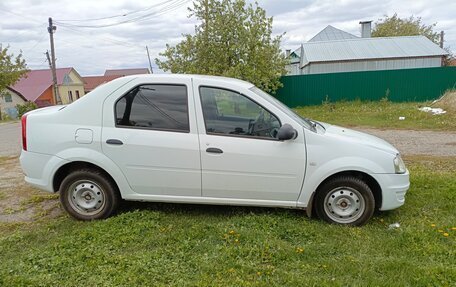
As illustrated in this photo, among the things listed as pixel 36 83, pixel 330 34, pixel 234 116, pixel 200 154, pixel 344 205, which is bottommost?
pixel 344 205

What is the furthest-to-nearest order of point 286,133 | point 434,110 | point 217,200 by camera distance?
point 434,110
point 217,200
point 286,133

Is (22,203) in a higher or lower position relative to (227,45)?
lower

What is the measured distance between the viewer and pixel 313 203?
381cm

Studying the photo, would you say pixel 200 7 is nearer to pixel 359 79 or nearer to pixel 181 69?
pixel 181 69

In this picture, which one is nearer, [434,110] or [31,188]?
[31,188]

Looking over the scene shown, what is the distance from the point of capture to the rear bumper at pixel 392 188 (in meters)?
3.62

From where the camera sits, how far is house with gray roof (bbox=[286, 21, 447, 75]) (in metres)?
23.7

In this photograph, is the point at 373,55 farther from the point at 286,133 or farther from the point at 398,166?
the point at 286,133

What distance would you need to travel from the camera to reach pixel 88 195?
3.95 meters

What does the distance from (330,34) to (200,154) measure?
4068cm

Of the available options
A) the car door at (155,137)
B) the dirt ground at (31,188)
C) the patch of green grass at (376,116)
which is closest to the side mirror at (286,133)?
the car door at (155,137)

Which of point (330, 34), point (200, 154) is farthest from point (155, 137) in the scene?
point (330, 34)

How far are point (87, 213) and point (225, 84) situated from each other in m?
2.30

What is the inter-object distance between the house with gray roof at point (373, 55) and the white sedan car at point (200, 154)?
789 inches
